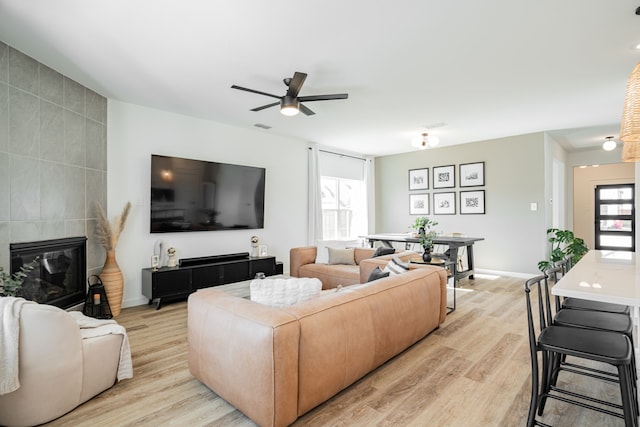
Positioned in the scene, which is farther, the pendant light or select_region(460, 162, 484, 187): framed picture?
select_region(460, 162, 484, 187): framed picture

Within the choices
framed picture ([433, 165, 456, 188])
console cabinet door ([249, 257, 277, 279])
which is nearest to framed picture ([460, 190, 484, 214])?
framed picture ([433, 165, 456, 188])

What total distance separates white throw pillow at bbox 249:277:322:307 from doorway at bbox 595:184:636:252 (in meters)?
9.11

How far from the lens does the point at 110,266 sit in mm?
3928

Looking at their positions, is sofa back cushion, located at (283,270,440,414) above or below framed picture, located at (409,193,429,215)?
below

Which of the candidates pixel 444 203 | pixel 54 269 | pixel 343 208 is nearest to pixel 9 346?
pixel 54 269

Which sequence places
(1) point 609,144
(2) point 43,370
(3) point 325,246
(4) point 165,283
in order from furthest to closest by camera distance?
(3) point 325,246, (1) point 609,144, (4) point 165,283, (2) point 43,370

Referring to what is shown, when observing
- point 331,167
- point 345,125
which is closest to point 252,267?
point 345,125

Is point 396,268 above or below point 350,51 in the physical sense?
below

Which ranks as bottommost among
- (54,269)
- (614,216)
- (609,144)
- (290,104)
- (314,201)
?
(54,269)

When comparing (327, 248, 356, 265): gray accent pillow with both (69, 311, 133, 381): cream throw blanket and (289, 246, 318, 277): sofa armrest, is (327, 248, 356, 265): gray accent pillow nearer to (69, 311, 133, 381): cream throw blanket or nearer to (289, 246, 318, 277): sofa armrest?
(289, 246, 318, 277): sofa armrest

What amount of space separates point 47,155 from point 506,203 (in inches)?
266

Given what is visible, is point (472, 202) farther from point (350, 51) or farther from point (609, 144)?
point (350, 51)

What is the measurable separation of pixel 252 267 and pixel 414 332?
283cm

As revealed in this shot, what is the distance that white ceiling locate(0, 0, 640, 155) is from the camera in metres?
2.34
